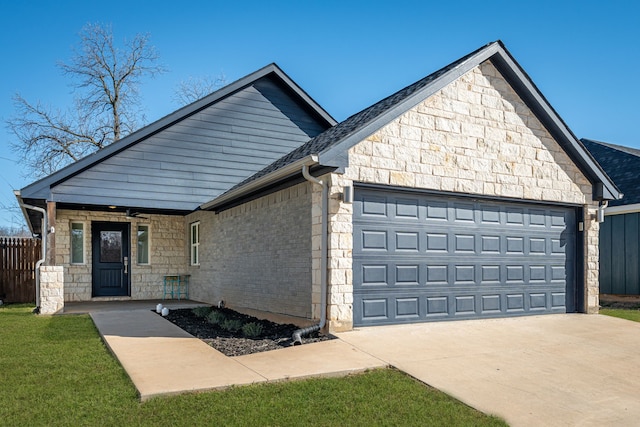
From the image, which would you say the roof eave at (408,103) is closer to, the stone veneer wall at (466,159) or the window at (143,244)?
the stone veneer wall at (466,159)

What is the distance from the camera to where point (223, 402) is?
489cm

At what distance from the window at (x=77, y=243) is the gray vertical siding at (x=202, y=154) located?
3499mm

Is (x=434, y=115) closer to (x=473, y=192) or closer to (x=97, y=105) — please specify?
(x=473, y=192)

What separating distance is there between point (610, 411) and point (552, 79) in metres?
11.4

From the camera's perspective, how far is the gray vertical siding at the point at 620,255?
14703mm

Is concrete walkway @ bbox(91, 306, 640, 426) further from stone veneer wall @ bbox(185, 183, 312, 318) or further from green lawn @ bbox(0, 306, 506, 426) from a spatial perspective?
stone veneer wall @ bbox(185, 183, 312, 318)

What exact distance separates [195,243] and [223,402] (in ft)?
36.6

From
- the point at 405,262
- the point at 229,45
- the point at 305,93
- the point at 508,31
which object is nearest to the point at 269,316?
the point at 405,262

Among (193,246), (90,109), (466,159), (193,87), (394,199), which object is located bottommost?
(193,246)

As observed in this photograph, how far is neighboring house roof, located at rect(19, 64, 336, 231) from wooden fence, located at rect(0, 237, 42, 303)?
1032mm

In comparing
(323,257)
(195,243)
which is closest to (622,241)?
(323,257)

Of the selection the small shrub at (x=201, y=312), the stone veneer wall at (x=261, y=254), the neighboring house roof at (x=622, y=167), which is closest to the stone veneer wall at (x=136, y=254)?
the stone veneer wall at (x=261, y=254)

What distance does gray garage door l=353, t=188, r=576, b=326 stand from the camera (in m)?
8.44

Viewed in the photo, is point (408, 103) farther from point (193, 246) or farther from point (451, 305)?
point (193, 246)
